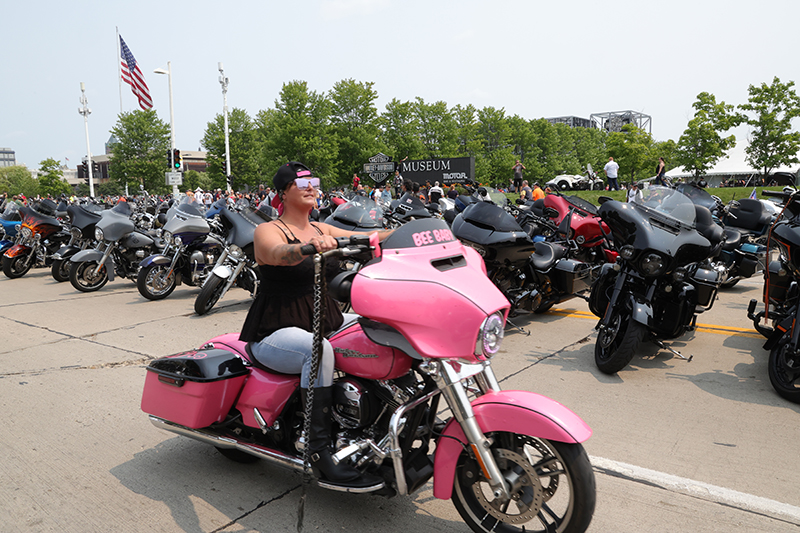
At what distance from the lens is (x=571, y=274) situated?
6.87 m

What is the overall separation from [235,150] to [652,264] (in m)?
58.6

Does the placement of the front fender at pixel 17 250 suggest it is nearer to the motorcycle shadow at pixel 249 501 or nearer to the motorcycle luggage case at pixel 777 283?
the motorcycle shadow at pixel 249 501

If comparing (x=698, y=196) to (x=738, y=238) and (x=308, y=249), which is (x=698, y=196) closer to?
(x=738, y=238)

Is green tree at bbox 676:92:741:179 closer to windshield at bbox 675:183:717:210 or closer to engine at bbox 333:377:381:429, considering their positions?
windshield at bbox 675:183:717:210

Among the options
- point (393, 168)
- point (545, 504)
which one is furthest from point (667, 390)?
point (393, 168)

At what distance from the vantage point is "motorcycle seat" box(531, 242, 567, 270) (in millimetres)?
6783

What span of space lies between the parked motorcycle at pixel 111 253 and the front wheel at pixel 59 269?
5.22ft

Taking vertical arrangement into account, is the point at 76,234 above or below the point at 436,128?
below

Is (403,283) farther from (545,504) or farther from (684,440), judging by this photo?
(684,440)

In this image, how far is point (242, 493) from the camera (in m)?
3.21

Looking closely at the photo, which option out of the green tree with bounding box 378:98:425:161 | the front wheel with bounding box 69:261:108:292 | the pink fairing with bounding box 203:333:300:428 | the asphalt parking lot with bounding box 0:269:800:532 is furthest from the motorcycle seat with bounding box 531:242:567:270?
the green tree with bounding box 378:98:425:161

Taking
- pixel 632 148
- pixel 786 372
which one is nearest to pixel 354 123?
pixel 632 148

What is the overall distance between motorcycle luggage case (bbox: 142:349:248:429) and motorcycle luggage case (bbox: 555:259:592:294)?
4.71 m

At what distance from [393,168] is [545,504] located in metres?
25.0
